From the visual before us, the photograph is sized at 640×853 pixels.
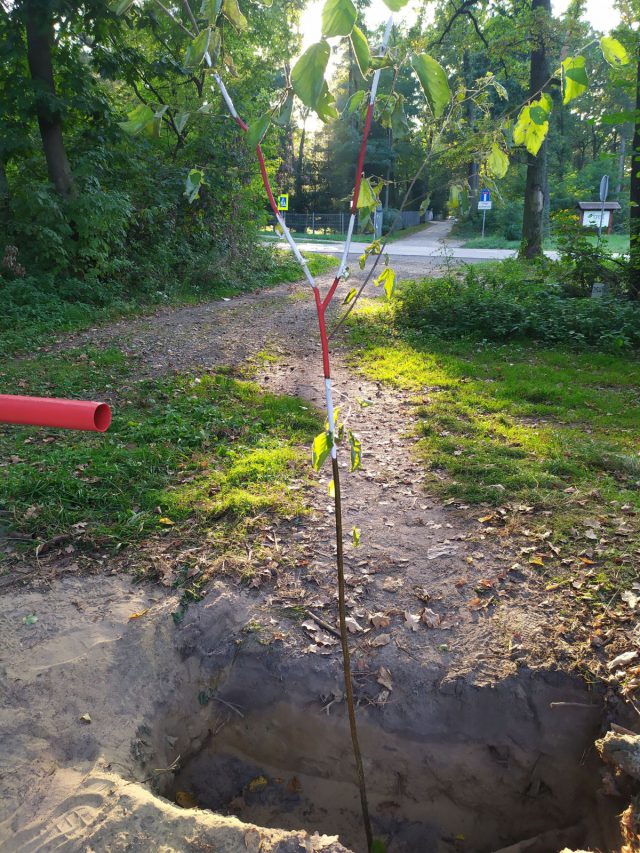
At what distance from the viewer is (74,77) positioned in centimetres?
1166

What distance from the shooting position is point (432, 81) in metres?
1.90

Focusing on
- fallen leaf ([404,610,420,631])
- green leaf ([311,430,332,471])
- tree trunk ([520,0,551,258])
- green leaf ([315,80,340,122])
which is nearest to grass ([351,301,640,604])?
fallen leaf ([404,610,420,631])

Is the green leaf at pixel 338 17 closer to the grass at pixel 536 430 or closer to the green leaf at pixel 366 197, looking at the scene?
the green leaf at pixel 366 197

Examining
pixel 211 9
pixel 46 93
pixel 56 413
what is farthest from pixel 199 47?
pixel 46 93

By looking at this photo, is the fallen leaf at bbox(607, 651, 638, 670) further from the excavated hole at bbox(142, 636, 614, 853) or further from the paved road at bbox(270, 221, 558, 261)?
the paved road at bbox(270, 221, 558, 261)

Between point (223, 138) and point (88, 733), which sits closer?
point (88, 733)

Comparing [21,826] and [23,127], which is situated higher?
[23,127]

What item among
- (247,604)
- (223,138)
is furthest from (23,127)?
(247,604)

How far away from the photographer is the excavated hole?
9.91 ft

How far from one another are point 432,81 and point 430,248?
1124 inches

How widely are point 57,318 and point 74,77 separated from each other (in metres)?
4.80

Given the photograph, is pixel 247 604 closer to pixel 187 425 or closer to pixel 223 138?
pixel 187 425

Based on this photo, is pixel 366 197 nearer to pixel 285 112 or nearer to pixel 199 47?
pixel 285 112

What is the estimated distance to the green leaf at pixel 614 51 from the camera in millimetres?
1887
